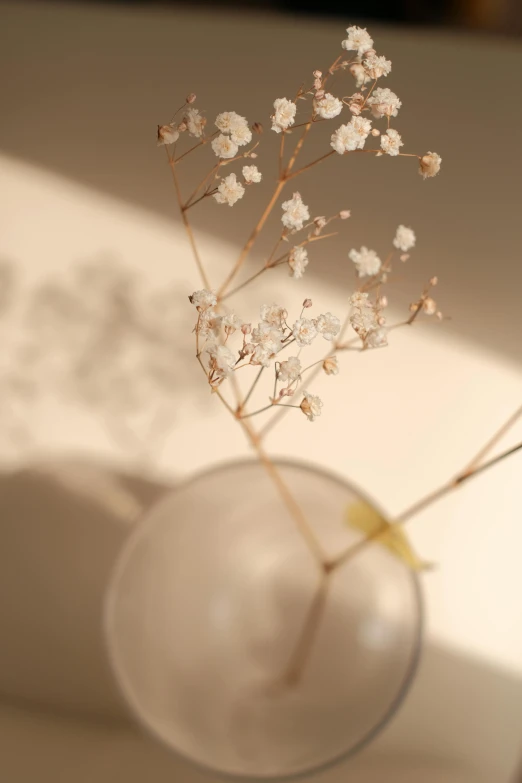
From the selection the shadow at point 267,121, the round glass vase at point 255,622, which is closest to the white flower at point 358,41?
the shadow at point 267,121

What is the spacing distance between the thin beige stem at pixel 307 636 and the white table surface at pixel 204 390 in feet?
0.37

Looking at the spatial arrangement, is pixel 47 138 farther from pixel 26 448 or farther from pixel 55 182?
pixel 26 448

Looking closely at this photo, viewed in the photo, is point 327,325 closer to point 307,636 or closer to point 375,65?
point 375,65

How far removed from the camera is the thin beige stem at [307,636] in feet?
2.72

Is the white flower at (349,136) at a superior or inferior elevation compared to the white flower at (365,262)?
superior

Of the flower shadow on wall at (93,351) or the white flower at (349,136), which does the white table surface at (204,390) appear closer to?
the flower shadow on wall at (93,351)

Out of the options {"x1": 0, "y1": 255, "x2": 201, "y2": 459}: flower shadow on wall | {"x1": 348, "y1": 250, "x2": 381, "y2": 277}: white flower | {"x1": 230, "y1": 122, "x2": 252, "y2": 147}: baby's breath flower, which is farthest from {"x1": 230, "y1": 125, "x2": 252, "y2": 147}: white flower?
{"x1": 0, "y1": 255, "x2": 201, "y2": 459}: flower shadow on wall

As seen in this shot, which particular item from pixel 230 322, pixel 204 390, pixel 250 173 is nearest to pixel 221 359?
pixel 230 322

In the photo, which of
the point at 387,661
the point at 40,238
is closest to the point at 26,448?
the point at 40,238

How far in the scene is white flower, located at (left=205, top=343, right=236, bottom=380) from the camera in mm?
427

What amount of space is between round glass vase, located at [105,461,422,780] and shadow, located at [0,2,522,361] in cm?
29

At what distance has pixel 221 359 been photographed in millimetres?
426

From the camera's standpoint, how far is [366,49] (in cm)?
45

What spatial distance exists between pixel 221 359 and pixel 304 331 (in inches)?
2.1
